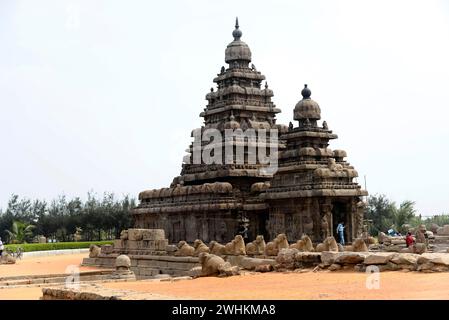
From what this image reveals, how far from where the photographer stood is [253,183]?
4122 cm

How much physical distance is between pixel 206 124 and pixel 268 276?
2613cm

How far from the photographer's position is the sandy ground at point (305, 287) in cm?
1406

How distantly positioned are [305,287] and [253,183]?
25046 mm

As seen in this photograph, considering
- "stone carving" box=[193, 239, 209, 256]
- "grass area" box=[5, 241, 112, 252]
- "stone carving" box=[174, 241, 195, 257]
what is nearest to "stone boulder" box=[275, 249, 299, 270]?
"stone carving" box=[193, 239, 209, 256]

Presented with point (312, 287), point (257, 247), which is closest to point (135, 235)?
point (257, 247)

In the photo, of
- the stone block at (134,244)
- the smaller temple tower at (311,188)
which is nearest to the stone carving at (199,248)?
the stone block at (134,244)

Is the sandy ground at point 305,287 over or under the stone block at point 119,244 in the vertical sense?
under

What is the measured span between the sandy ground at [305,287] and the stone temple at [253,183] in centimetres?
1535

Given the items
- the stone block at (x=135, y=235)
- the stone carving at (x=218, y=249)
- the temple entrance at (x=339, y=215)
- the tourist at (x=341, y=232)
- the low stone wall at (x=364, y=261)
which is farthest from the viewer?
the temple entrance at (x=339, y=215)

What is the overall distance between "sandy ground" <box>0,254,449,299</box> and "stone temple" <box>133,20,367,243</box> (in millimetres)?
15354

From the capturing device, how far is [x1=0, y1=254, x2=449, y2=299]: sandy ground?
1406cm

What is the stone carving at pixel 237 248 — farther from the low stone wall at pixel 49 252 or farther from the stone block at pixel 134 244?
the low stone wall at pixel 49 252

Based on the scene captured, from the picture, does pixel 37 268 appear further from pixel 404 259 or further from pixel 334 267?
pixel 404 259

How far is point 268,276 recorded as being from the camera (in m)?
20.1
